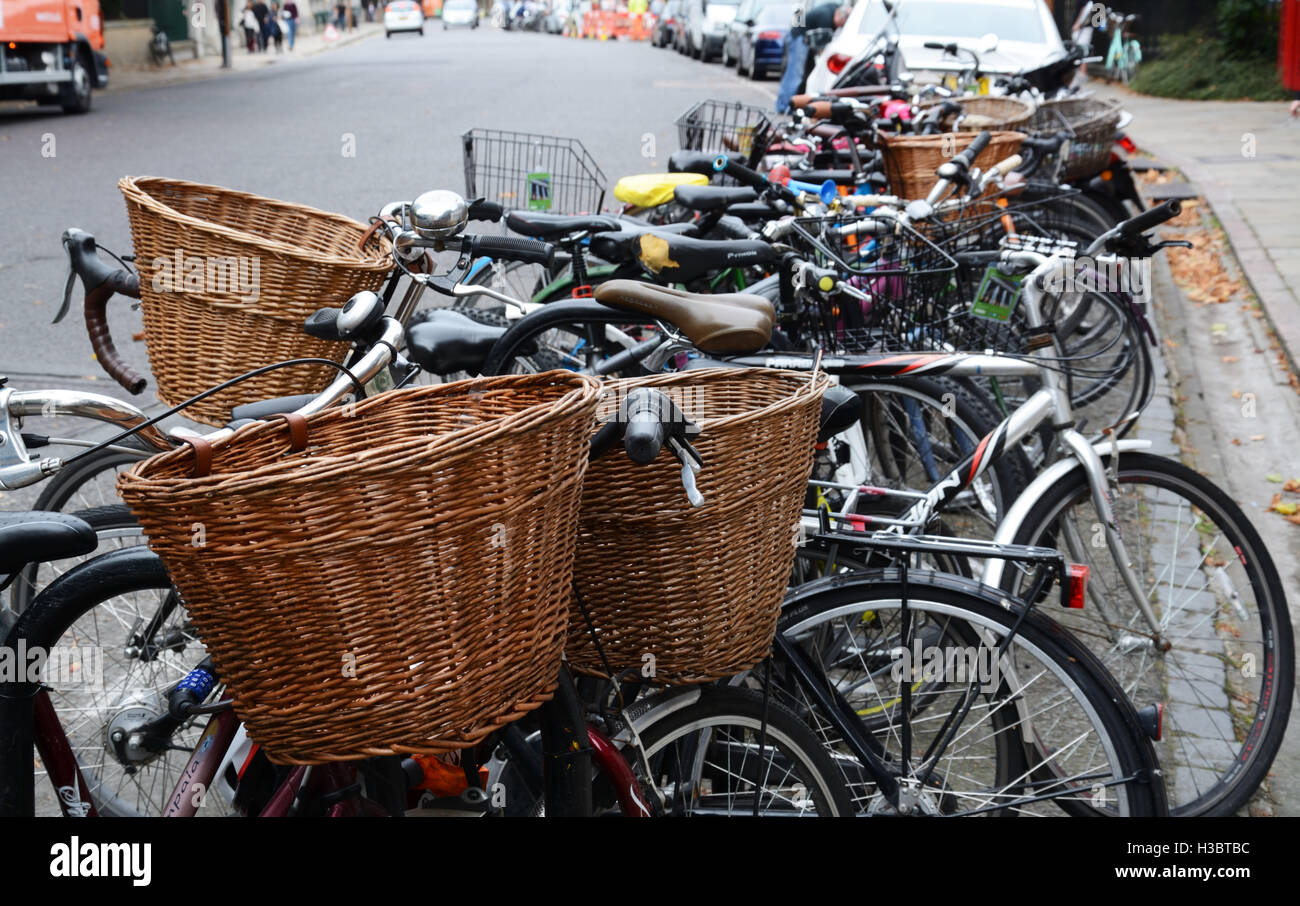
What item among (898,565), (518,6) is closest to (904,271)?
(898,565)

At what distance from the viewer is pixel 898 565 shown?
2494 millimetres

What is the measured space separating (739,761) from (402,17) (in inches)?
2015

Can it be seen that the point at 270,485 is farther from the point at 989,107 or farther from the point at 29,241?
the point at 29,241

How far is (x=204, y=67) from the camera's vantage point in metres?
27.8

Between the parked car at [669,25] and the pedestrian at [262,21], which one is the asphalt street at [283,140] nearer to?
the parked car at [669,25]

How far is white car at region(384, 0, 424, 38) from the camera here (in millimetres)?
49094

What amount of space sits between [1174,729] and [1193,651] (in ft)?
1.34

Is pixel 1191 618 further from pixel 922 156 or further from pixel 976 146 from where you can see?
pixel 922 156

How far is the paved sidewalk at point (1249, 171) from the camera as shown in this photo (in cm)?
811

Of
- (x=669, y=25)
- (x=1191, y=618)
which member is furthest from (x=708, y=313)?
(x=669, y=25)

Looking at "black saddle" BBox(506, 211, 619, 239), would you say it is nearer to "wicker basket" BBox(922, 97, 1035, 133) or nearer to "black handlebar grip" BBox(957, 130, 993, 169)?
"black handlebar grip" BBox(957, 130, 993, 169)
